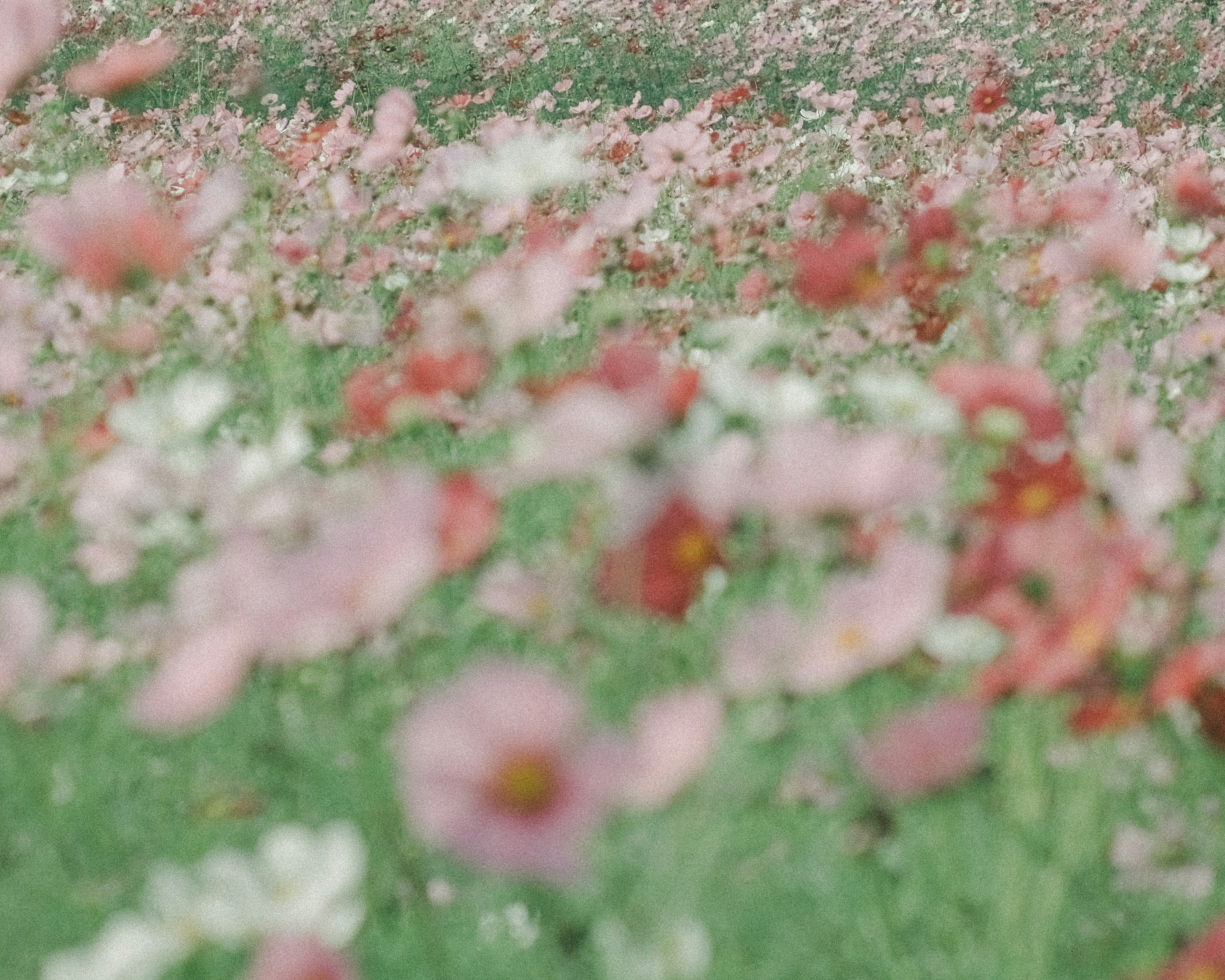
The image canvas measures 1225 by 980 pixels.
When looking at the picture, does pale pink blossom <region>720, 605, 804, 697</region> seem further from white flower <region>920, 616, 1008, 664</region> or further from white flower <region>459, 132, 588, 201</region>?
white flower <region>459, 132, 588, 201</region>

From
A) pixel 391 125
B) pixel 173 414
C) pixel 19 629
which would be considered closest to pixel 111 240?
pixel 173 414

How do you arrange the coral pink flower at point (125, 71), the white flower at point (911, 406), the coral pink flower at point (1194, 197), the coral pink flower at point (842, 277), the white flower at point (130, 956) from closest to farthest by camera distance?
1. the white flower at point (130, 956)
2. the white flower at point (911, 406)
3. the coral pink flower at point (842, 277)
4. the coral pink flower at point (125, 71)
5. the coral pink flower at point (1194, 197)

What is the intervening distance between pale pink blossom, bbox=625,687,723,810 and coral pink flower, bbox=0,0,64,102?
0.62 metres

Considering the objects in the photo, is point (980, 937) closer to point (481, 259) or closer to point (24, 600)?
point (24, 600)

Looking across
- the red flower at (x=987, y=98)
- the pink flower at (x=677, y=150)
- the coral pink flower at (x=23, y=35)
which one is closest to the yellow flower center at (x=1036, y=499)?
the coral pink flower at (x=23, y=35)

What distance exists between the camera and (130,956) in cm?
53

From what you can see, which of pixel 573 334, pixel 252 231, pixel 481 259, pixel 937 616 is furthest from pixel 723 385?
pixel 481 259

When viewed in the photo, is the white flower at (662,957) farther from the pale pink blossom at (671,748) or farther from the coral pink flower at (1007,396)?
the coral pink flower at (1007,396)

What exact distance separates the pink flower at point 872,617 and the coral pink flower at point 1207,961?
152 millimetres

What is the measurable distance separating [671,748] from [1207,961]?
0.73ft

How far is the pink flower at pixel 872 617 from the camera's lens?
18.8 inches

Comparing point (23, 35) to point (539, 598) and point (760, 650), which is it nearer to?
point (539, 598)

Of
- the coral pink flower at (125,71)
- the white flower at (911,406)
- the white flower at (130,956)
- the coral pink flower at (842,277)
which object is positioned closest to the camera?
the white flower at (130,956)

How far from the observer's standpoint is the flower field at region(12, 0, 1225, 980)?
484 millimetres
